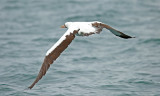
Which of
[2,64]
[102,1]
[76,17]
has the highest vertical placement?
[102,1]

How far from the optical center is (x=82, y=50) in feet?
43.5

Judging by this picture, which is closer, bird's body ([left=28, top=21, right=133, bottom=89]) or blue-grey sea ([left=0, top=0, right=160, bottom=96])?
bird's body ([left=28, top=21, right=133, bottom=89])

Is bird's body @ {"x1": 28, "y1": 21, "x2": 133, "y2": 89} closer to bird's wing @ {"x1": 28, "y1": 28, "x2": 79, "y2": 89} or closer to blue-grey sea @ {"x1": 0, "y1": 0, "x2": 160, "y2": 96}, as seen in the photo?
bird's wing @ {"x1": 28, "y1": 28, "x2": 79, "y2": 89}

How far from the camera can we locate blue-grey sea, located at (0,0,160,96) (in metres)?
10.1

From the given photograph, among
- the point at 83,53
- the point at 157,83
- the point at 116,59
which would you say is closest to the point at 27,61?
the point at 83,53

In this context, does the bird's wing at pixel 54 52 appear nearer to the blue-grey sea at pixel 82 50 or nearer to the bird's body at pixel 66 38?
the bird's body at pixel 66 38

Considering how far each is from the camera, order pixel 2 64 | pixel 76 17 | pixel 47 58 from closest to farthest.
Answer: pixel 47 58
pixel 2 64
pixel 76 17

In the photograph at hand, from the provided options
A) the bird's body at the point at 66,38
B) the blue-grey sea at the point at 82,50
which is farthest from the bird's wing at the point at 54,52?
the blue-grey sea at the point at 82,50

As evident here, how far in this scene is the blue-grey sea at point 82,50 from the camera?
10.1 metres

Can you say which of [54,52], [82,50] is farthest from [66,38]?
[82,50]

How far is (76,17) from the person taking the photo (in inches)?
653

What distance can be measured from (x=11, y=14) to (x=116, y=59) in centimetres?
773

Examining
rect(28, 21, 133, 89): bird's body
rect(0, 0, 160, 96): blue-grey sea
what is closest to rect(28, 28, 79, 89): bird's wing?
rect(28, 21, 133, 89): bird's body

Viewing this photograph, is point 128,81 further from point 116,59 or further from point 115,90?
point 116,59
